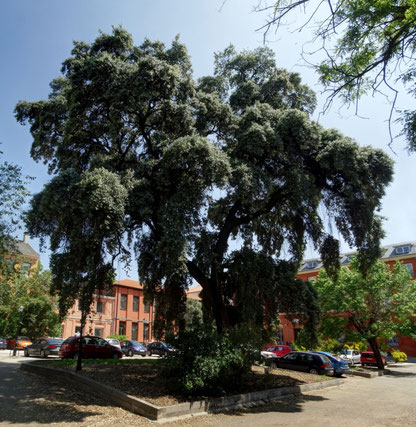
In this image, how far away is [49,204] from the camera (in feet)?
35.9

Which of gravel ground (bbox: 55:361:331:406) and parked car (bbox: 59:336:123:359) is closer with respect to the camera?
gravel ground (bbox: 55:361:331:406)

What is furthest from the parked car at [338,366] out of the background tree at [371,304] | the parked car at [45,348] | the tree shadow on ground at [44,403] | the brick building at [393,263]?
the parked car at [45,348]

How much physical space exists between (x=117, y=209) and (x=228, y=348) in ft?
18.5

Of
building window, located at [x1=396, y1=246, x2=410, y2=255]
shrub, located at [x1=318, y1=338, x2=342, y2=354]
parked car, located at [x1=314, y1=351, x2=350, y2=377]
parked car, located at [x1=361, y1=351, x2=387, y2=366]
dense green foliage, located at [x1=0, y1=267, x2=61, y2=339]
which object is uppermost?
building window, located at [x1=396, y1=246, x2=410, y2=255]

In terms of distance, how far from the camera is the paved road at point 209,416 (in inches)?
304

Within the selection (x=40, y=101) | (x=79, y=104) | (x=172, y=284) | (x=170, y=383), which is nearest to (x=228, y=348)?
(x=170, y=383)

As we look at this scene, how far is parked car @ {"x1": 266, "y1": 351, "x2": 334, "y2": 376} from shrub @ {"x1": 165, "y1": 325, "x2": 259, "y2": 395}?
9.21 m

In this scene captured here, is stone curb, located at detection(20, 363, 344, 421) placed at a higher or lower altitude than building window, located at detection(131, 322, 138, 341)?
lower

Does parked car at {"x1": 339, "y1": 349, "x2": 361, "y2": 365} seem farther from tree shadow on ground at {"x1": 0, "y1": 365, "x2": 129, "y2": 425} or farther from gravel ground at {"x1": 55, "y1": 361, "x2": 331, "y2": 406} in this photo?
tree shadow on ground at {"x1": 0, "y1": 365, "x2": 129, "y2": 425}

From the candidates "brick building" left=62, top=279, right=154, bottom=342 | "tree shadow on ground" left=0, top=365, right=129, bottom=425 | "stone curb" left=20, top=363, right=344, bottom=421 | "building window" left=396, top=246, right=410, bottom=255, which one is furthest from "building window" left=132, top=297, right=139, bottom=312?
"tree shadow on ground" left=0, top=365, right=129, bottom=425

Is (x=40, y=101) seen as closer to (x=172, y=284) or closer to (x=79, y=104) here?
(x=79, y=104)

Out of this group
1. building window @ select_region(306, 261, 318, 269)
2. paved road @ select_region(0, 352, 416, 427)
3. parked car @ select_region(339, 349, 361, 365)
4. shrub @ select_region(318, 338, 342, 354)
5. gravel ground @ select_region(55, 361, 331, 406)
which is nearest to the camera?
paved road @ select_region(0, 352, 416, 427)

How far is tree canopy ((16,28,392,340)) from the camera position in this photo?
11.3 m

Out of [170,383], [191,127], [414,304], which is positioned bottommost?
[170,383]
